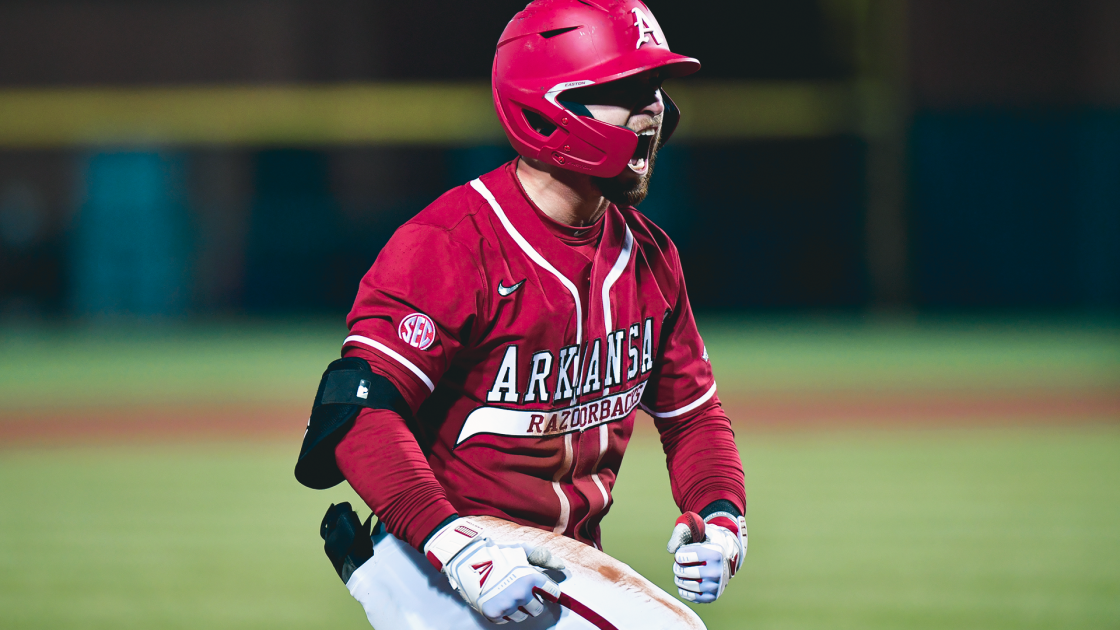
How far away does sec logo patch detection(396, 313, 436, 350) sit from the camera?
2.19 metres

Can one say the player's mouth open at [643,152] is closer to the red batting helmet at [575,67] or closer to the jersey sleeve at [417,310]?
the red batting helmet at [575,67]

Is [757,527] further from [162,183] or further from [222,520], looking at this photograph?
[162,183]

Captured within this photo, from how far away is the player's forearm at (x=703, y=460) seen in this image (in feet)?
8.46

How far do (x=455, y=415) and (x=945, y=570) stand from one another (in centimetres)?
355

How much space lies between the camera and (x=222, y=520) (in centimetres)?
632

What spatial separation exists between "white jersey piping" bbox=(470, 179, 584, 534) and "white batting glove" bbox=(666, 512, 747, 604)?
0.90ft

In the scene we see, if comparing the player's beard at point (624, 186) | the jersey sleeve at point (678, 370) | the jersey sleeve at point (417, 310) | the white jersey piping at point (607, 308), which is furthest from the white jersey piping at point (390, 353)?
the jersey sleeve at point (678, 370)

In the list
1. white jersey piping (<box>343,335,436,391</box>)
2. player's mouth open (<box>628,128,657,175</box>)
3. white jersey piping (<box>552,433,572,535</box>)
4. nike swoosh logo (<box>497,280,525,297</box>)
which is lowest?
white jersey piping (<box>552,433,572,535</box>)

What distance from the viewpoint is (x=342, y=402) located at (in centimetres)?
214

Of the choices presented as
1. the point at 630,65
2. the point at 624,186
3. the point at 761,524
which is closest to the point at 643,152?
the point at 624,186

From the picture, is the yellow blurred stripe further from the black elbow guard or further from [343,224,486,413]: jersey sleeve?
the black elbow guard

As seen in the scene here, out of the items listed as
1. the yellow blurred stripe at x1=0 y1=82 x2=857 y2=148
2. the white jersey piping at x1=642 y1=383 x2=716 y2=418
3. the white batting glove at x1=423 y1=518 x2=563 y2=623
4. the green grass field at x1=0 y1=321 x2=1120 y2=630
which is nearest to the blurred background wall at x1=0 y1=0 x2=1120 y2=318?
the yellow blurred stripe at x1=0 y1=82 x2=857 y2=148

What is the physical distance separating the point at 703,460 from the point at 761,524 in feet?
11.6

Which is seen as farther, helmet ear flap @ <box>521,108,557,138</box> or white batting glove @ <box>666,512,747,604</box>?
helmet ear flap @ <box>521,108,557,138</box>
